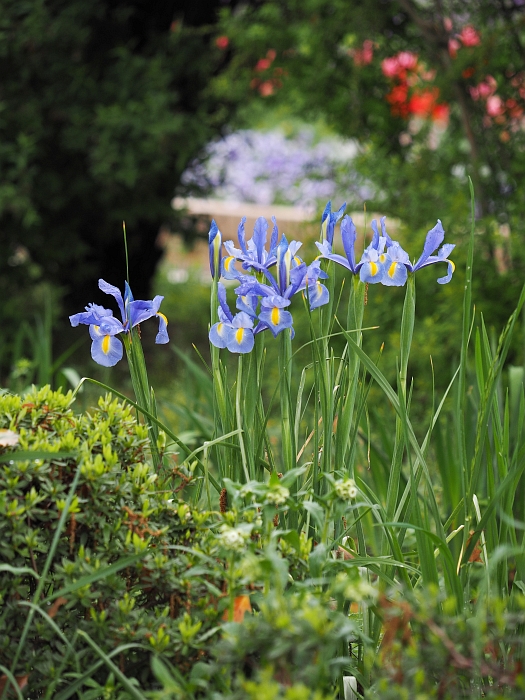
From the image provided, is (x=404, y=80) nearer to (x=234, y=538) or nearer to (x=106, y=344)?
(x=106, y=344)

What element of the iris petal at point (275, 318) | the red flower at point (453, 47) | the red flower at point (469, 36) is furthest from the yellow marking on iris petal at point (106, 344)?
the red flower at point (469, 36)

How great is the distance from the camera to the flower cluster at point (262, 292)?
1.35 meters

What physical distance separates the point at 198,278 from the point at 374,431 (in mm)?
4808

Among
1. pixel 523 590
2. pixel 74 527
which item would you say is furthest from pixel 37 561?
pixel 523 590

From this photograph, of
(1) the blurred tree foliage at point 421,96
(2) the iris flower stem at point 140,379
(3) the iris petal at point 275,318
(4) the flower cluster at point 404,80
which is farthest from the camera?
(4) the flower cluster at point 404,80

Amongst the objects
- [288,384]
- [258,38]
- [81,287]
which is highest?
[258,38]

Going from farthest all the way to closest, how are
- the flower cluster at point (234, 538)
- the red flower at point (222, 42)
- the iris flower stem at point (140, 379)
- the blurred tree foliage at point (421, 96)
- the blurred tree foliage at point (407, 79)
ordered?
the red flower at point (222, 42) → the blurred tree foliage at point (407, 79) → the blurred tree foliage at point (421, 96) → the iris flower stem at point (140, 379) → the flower cluster at point (234, 538)

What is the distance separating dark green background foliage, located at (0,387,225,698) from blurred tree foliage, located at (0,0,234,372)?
307cm

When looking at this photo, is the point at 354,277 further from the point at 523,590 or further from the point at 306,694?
the point at 306,694

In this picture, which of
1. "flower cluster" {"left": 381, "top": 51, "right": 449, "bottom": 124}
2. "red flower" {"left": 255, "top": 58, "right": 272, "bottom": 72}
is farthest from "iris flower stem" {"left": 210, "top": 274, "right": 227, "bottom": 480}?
"red flower" {"left": 255, "top": 58, "right": 272, "bottom": 72}

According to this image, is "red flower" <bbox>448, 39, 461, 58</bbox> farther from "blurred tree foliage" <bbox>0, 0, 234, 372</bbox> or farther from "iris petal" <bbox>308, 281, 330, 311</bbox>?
"iris petal" <bbox>308, 281, 330, 311</bbox>

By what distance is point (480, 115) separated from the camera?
3588mm

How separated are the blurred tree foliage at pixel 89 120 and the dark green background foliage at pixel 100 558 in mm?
3066

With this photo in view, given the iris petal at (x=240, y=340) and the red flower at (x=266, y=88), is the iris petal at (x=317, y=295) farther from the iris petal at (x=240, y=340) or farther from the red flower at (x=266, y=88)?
the red flower at (x=266, y=88)
